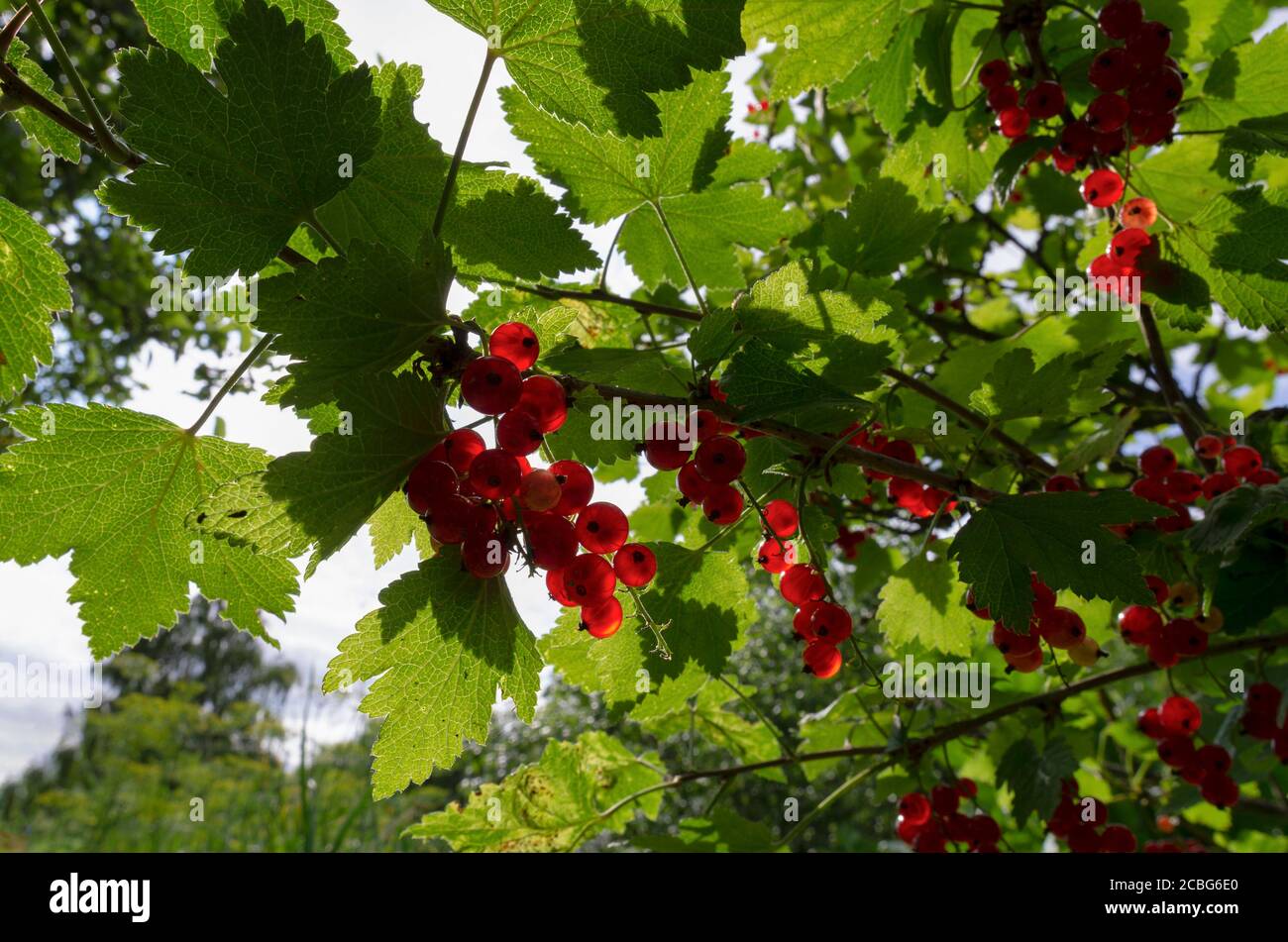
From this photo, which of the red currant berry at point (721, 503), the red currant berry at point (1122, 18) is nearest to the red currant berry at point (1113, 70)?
the red currant berry at point (1122, 18)

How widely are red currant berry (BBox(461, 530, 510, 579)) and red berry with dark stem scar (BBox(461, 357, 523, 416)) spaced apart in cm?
18

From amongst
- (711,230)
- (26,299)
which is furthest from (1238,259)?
(26,299)

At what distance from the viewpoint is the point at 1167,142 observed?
79.9 inches

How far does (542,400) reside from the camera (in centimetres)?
120

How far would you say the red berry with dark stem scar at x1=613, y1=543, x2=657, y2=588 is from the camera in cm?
142

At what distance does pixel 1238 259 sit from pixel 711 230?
1.18 metres

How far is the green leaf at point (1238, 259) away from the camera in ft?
5.98

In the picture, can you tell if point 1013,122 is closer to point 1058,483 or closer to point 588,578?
point 1058,483

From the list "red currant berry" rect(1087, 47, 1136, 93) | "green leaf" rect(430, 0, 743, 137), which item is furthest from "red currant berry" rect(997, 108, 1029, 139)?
"green leaf" rect(430, 0, 743, 137)

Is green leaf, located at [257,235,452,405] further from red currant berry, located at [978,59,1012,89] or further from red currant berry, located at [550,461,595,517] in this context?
red currant berry, located at [978,59,1012,89]

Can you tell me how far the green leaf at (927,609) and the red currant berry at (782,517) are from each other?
50cm

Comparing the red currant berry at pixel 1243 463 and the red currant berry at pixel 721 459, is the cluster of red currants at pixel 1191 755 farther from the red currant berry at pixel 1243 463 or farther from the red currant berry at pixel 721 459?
the red currant berry at pixel 721 459

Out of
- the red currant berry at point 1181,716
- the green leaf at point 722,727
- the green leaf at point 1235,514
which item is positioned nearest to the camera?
the green leaf at point 1235,514
